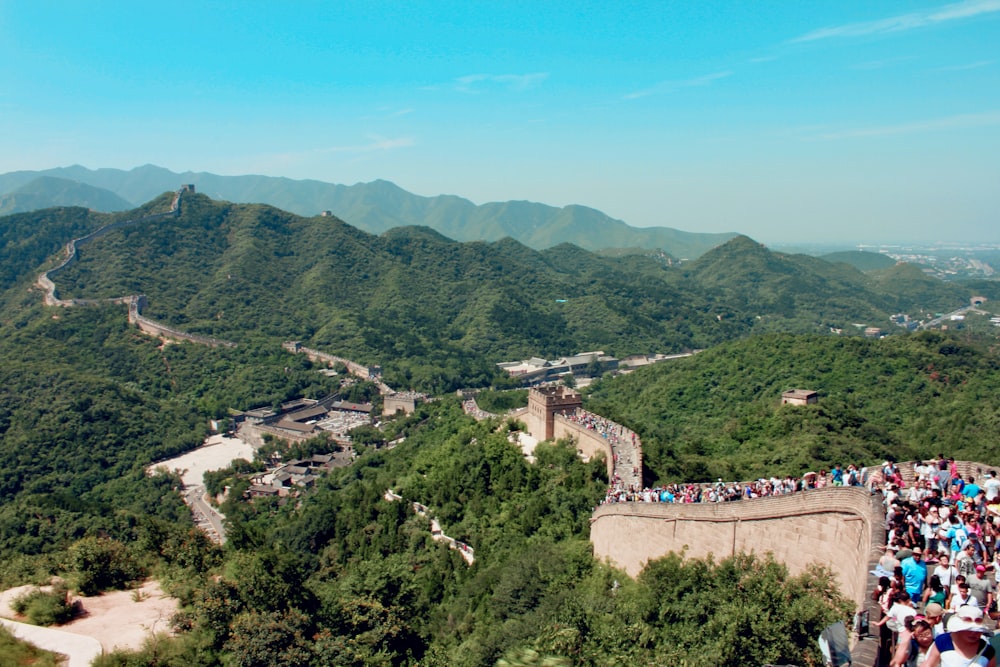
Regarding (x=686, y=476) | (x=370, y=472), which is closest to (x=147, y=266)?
(x=370, y=472)

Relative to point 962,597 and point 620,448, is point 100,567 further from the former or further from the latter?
point 962,597

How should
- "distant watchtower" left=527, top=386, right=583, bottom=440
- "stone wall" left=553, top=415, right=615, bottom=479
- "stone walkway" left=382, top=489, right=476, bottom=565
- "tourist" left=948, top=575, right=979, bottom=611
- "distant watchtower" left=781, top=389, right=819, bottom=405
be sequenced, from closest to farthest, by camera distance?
1. "tourist" left=948, top=575, right=979, bottom=611
2. "stone wall" left=553, top=415, right=615, bottom=479
3. "stone walkway" left=382, top=489, right=476, bottom=565
4. "distant watchtower" left=527, top=386, right=583, bottom=440
5. "distant watchtower" left=781, top=389, right=819, bottom=405

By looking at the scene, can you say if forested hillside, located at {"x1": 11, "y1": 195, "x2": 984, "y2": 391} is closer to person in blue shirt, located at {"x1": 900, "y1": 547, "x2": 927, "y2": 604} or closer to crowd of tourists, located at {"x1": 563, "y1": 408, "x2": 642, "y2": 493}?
crowd of tourists, located at {"x1": 563, "y1": 408, "x2": 642, "y2": 493}

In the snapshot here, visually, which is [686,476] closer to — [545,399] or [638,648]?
[545,399]

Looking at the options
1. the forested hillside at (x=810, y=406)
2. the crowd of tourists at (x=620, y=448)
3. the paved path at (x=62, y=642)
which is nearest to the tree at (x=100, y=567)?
the paved path at (x=62, y=642)

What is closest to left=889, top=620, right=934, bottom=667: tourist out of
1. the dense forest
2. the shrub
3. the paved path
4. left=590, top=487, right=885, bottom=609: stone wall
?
left=590, top=487, right=885, bottom=609: stone wall

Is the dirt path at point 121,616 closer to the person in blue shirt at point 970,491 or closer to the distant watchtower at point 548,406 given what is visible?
the person in blue shirt at point 970,491
